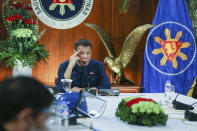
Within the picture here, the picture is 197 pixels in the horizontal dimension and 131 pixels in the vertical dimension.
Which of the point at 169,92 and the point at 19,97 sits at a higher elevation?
the point at 19,97

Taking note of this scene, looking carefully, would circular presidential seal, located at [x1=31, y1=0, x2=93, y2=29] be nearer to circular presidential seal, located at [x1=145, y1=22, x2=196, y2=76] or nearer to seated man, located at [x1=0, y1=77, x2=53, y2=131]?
circular presidential seal, located at [x1=145, y1=22, x2=196, y2=76]

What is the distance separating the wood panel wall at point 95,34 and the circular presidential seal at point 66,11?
8 cm

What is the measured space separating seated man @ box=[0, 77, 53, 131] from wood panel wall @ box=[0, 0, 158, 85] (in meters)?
4.05

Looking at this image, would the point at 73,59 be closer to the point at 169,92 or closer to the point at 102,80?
the point at 102,80

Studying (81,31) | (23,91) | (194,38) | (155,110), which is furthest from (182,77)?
(23,91)

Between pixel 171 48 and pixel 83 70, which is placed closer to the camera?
pixel 83 70

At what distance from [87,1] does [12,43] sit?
1742 millimetres

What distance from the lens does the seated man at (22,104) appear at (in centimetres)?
54

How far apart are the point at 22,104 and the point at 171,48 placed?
149 inches

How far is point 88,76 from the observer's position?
9.92ft

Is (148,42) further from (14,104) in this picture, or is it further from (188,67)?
(14,104)

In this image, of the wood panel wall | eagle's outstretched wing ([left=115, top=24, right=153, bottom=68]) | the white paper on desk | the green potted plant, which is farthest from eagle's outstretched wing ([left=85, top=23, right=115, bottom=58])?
the white paper on desk

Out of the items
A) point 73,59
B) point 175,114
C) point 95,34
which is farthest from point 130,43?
point 175,114

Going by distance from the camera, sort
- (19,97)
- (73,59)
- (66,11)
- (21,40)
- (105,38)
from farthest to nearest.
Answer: (66,11), (105,38), (21,40), (73,59), (19,97)
